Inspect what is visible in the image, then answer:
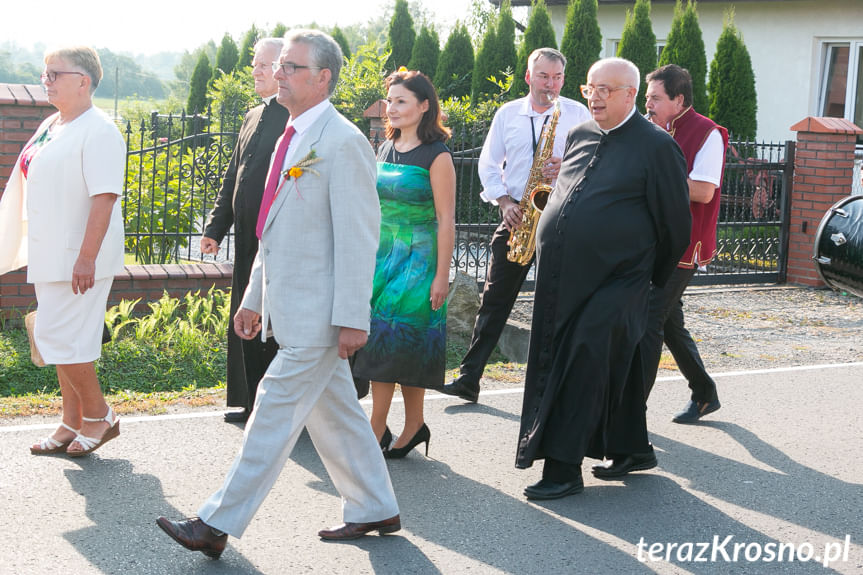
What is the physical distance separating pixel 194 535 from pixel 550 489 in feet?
5.63

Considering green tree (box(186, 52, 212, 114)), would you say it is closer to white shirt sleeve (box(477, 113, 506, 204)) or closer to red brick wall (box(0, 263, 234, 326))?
red brick wall (box(0, 263, 234, 326))

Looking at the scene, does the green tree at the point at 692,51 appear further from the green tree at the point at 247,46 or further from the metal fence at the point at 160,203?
the green tree at the point at 247,46

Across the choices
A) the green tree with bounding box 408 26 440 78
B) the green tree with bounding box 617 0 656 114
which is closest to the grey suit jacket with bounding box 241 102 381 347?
the green tree with bounding box 617 0 656 114

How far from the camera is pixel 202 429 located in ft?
19.5

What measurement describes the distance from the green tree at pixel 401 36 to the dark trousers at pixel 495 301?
16018 millimetres

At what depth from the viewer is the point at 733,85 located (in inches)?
680

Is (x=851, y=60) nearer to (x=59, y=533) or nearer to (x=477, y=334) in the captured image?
(x=477, y=334)

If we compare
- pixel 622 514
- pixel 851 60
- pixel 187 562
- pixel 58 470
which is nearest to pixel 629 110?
pixel 622 514

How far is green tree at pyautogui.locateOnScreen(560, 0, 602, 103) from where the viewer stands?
57.1 feet

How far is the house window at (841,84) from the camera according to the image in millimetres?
18156

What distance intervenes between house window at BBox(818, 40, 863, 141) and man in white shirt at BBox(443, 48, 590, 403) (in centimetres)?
1295

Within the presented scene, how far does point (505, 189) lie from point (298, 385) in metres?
3.11

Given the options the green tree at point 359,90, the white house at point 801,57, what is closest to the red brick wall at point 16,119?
the green tree at point 359,90

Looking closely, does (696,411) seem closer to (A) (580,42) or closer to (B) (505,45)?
(A) (580,42)
